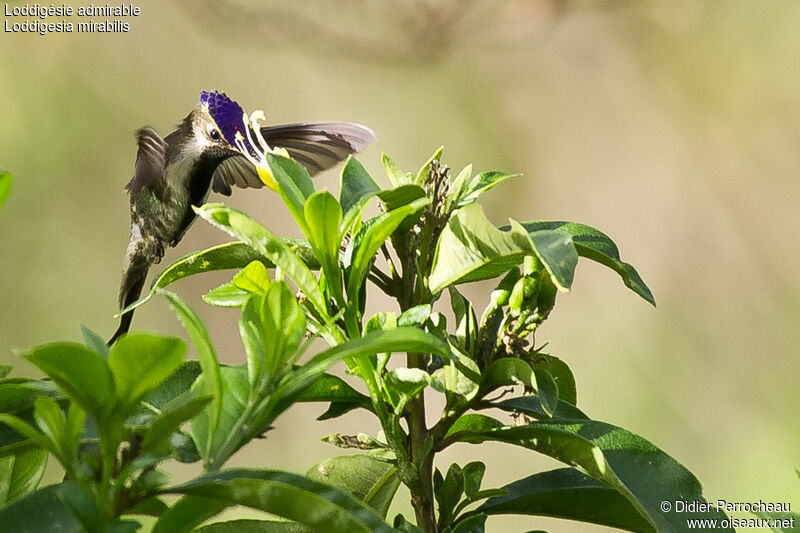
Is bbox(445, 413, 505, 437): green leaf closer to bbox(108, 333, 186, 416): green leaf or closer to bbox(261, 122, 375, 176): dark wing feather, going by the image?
bbox(108, 333, 186, 416): green leaf

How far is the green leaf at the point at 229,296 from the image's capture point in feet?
1.19

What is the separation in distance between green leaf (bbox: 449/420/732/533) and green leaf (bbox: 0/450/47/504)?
0.58 ft

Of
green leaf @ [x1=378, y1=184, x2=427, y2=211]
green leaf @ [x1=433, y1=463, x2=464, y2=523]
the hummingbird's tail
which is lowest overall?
green leaf @ [x1=433, y1=463, x2=464, y2=523]

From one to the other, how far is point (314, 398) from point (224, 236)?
1.52 meters

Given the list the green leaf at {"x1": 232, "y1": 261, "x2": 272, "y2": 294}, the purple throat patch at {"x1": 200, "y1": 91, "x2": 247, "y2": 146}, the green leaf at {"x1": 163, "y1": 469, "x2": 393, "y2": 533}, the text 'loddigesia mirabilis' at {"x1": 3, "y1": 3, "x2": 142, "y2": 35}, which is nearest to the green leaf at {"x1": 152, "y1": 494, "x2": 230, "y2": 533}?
the green leaf at {"x1": 163, "y1": 469, "x2": 393, "y2": 533}

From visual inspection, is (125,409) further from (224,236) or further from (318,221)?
(224,236)

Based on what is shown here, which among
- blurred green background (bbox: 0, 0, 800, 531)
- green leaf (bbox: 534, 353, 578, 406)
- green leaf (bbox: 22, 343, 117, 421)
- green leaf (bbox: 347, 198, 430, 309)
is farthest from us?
blurred green background (bbox: 0, 0, 800, 531)

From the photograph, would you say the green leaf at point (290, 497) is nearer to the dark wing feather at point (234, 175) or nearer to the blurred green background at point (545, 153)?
the dark wing feather at point (234, 175)

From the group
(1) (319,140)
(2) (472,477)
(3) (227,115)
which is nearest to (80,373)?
(2) (472,477)

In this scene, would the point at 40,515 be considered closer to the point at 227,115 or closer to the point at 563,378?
the point at 563,378

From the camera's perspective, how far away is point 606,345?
1.95 meters

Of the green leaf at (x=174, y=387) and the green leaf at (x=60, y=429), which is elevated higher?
the green leaf at (x=174, y=387)

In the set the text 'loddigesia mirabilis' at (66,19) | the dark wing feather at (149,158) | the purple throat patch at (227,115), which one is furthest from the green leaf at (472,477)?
the text 'loddigesia mirabilis' at (66,19)

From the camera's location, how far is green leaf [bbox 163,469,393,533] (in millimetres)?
240
